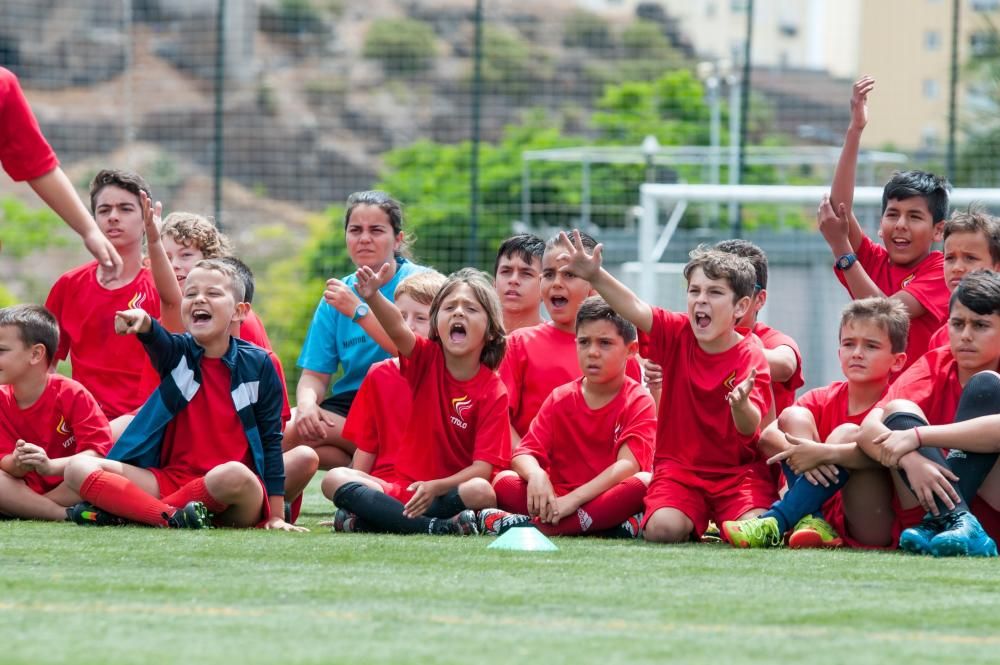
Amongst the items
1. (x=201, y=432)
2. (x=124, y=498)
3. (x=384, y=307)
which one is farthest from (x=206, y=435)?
(x=384, y=307)

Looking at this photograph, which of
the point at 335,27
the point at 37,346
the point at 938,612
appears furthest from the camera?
the point at 335,27

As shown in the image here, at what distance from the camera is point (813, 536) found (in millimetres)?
4582

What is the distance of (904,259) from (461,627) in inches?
126

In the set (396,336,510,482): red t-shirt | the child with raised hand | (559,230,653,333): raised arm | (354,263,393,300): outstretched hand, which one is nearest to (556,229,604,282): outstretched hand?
(559,230,653,333): raised arm

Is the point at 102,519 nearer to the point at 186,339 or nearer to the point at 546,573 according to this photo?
the point at 186,339

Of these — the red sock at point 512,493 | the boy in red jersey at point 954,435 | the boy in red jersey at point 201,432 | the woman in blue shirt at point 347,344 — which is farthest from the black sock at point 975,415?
the woman in blue shirt at point 347,344

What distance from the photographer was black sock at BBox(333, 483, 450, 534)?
16.0 ft

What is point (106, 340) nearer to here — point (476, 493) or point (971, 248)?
point (476, 493)

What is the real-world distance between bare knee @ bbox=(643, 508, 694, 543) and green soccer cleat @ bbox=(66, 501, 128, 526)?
1749 millimetres

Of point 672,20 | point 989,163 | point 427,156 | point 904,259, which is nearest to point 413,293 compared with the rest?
point 904,259

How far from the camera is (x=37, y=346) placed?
17.4ft

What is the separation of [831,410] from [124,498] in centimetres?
235

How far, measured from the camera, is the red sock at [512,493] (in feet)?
16.5

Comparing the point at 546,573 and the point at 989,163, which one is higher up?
the point at 989,163
